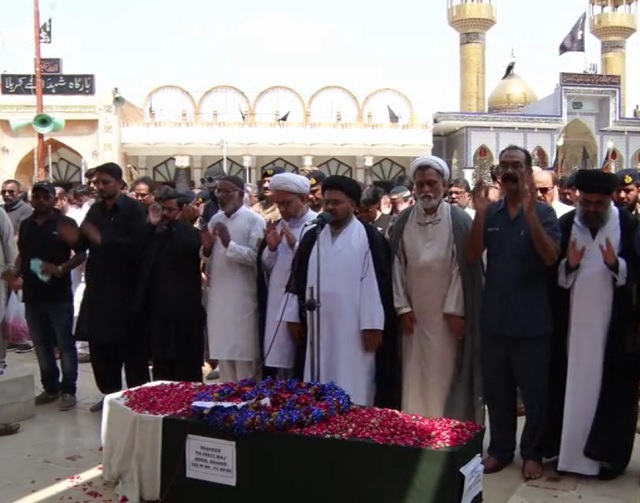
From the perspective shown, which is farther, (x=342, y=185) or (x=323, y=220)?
(x=342, y=185)

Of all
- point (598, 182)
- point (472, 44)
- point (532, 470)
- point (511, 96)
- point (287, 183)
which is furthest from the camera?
point (472, 44)

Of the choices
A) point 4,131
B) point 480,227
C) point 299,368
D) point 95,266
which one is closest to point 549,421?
point 480,227

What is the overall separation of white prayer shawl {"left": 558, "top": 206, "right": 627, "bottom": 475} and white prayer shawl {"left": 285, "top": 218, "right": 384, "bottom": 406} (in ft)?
3.07

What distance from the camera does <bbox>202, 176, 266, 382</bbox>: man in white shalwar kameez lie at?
4.36 m

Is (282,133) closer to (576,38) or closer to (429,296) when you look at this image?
(576,38)

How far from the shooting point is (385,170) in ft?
94.7

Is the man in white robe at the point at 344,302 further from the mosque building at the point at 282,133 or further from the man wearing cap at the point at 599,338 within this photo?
the mosque building at the point at 282,133

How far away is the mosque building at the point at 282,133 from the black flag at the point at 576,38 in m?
6.08

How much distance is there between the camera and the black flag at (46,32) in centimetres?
2099

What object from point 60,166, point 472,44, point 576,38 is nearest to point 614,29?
point 576,38

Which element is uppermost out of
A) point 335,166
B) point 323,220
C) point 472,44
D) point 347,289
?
point 472,44

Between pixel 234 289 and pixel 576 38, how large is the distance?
3446 centimetres

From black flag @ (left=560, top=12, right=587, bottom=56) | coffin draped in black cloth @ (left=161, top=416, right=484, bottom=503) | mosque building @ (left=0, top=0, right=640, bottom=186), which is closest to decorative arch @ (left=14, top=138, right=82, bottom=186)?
mosque building @ (left=0, top=0, right=640, bottom=186)

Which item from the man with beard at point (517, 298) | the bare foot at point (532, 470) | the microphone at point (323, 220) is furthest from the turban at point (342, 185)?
the bare foot at point (532, 470)
